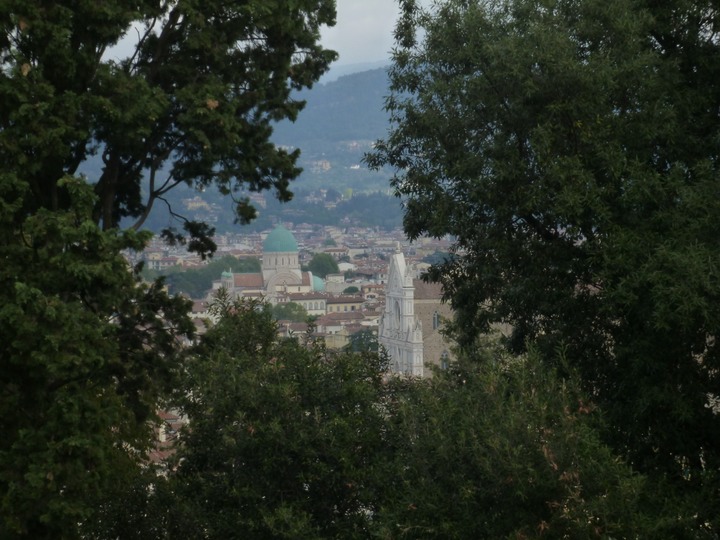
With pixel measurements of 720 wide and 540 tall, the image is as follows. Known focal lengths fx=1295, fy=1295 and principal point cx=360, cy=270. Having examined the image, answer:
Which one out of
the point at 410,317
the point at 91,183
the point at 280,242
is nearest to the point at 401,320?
the point at 410,317

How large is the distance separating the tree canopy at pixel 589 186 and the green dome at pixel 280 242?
419 feet

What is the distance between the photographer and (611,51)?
10.8 m

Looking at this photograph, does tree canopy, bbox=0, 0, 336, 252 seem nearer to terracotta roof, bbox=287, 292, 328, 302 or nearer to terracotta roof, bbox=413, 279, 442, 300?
terracotta roof, bbox=413, 279, 442, 300

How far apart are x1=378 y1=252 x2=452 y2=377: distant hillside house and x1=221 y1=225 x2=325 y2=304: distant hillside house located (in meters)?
60.6

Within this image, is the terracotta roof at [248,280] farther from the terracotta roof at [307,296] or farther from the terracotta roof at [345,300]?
the terracotta roof at [345,300]

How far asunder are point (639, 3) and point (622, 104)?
0.98 m

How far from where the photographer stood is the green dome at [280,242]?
13988 centimetres

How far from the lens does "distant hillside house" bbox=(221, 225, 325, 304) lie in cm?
13325

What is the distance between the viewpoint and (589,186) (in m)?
10.0

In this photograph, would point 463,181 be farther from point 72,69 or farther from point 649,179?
point 72,69

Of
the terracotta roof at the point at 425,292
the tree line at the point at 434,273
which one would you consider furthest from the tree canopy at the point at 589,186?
the terracotta roof at the point at 425,292

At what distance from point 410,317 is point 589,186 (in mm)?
58522

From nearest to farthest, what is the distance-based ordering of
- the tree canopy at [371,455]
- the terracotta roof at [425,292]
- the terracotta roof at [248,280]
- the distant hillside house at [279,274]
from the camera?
the tree canopy at [371,455] → the terracotta roof at [425,292] → the terracotta roof at [248,280] → the distant hillside house at [279,274]

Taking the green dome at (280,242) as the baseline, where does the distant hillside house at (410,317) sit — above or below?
below
